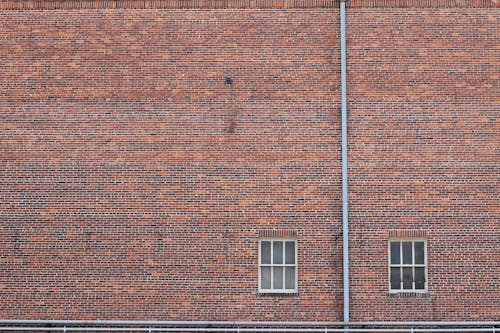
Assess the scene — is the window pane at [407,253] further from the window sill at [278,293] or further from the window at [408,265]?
the window sill at [278,293]

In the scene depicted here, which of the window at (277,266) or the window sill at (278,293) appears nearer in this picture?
the window sill at (278,293)

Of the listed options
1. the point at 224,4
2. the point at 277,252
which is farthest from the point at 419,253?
the point at 224,4

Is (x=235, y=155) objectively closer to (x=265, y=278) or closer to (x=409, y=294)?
(x=265, y=278)

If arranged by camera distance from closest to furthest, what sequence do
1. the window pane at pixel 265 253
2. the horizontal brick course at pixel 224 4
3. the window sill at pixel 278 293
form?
the window sill at pixel 278 293
the window pane at pixel 265 253
the horizontal brick course at pixel 224 4

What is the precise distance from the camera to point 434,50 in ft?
51.5

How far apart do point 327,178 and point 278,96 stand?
2.29 meters

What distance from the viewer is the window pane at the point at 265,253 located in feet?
50.3

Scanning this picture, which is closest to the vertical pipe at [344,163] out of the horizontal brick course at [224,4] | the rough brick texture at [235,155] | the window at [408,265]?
the rough brick texture at [235,155]

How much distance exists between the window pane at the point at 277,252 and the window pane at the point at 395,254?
8.54 feet

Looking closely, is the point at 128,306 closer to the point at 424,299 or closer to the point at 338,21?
the point at 424,299

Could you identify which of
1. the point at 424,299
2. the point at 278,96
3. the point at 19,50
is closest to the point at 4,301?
the point at 19,50

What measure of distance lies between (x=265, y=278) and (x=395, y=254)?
3.10m

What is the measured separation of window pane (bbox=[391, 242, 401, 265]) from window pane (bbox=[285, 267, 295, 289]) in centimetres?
235

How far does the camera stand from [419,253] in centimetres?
1530
